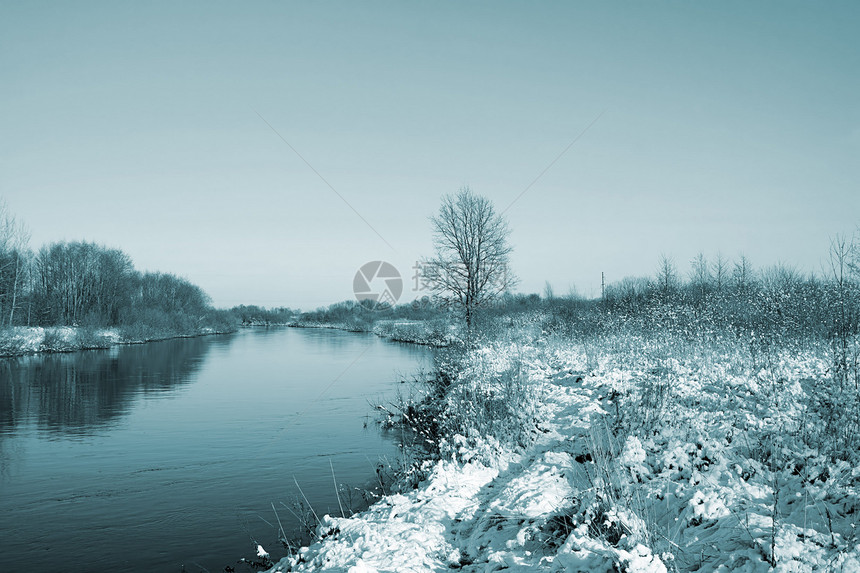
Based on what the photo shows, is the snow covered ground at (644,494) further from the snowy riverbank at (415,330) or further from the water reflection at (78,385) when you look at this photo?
the snowy riverbank at (415,330)

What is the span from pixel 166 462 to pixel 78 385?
50.8 feet

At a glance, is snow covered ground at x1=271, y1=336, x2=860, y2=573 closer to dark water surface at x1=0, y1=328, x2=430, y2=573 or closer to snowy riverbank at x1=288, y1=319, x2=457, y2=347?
dark water surface at x1=0, y1=328, x2=430, y2=573

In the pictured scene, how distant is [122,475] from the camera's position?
37.4 feet

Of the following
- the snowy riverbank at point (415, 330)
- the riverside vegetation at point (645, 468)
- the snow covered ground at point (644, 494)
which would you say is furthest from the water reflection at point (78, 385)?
the snowy riverbank at point (415, 330)

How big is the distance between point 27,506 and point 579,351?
15.7 m

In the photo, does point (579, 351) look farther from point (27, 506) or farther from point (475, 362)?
point (27, 506)

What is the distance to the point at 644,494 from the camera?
20.9ft

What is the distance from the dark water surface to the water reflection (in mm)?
118

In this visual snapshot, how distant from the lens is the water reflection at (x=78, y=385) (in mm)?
16844

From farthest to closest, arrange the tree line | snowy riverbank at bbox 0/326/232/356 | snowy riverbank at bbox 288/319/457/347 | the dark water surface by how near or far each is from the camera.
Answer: the tree line, snowy riverbank at bbox 0/326/232/356, snowy riverbank at bbox 288/319/457/347, the dark water surface

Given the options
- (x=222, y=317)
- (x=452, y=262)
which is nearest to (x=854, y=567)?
(x=452, y=262)

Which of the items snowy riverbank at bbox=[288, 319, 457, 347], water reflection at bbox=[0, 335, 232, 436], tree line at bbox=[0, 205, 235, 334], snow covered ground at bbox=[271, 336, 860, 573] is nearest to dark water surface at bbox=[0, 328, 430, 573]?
water reflection at bbox=[0, 335, 232, 436]

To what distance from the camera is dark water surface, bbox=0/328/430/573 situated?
8.02 metres

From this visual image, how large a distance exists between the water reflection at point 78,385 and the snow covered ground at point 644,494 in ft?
43.4
